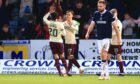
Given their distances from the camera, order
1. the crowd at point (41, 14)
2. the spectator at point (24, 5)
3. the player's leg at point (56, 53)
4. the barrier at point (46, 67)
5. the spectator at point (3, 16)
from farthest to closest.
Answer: the spectator at point (24, 5), the spectator at point (3, 16), the crowd at point (41, 14), the barrier at point (46, 67), the player's leg at point (56, 53)

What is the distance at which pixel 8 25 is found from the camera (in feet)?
81.6

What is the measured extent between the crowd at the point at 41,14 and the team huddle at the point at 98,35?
6.50 ft

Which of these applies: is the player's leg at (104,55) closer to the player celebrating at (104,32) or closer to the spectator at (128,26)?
the player celebrating at (104,32)

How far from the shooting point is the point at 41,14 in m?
25.1

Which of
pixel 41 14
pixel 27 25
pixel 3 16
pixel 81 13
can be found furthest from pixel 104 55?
pixel 3 16

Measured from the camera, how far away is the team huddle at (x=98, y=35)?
17766mm

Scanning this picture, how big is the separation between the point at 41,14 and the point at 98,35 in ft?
24.7

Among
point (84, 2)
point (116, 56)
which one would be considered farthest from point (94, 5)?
point (116, 56)

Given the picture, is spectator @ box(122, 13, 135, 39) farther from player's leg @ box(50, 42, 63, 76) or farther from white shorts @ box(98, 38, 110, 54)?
white shorts @ box(98, 38, 110, 54)

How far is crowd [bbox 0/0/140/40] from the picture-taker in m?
23.1

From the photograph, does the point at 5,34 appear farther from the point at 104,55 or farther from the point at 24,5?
the point at 104,55

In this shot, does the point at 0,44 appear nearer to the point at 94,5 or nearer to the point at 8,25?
the point at 8,25

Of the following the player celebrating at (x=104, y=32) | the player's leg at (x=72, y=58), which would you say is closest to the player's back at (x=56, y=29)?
the player's leg at (x=72, y=58)

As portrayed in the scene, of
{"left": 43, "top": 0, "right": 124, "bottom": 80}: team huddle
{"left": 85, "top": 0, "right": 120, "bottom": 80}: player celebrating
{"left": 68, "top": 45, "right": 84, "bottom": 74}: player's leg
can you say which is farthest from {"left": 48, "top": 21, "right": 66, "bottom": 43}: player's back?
{"left": 85, "top": 0, "right": 120, "bottom": 80}: player celebrating
